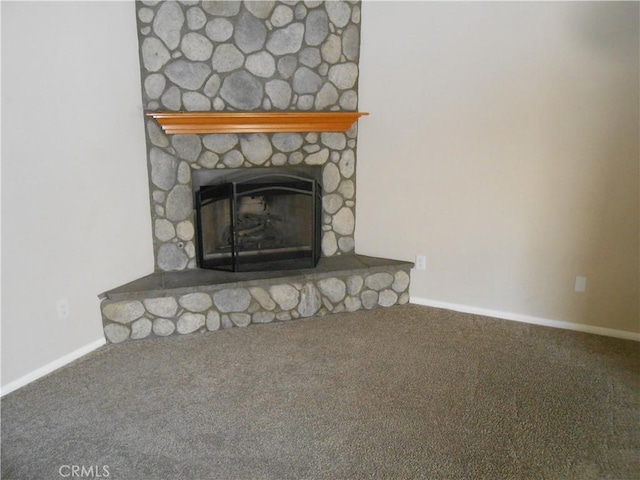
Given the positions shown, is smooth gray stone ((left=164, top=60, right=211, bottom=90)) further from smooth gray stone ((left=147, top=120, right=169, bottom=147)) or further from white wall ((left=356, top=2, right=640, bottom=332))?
white wall ((left=356, top=2, right=640, bottom=332))

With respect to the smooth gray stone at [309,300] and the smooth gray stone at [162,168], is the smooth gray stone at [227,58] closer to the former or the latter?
the smooth gray stone at [162,168]

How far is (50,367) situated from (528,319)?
9.50ft

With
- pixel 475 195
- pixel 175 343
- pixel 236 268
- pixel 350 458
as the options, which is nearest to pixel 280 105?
pixel 236 268

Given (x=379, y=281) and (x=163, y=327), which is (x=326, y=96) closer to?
(x=379, y=281)

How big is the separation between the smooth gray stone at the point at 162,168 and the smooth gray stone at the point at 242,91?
55 cm

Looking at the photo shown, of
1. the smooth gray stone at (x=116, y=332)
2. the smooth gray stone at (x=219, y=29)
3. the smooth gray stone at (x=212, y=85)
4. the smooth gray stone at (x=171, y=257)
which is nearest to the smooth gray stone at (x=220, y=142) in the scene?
the smooth gray stone at (x=212, y=85)

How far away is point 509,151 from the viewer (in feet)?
9.18

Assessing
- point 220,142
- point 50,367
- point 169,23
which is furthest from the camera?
point 220,142

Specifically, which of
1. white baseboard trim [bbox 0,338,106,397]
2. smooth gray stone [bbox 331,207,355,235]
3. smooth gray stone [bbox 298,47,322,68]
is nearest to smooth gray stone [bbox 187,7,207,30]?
smooth gray stone [bbox 298,47,322,68]

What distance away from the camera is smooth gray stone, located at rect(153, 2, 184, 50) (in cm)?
270

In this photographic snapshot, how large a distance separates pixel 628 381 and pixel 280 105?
2594 millimetres

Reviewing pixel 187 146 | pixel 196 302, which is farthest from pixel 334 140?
pixel 196 302

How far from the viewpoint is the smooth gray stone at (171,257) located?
2.98 meters

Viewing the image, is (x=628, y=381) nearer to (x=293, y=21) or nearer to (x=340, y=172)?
(x=340, y=172)
